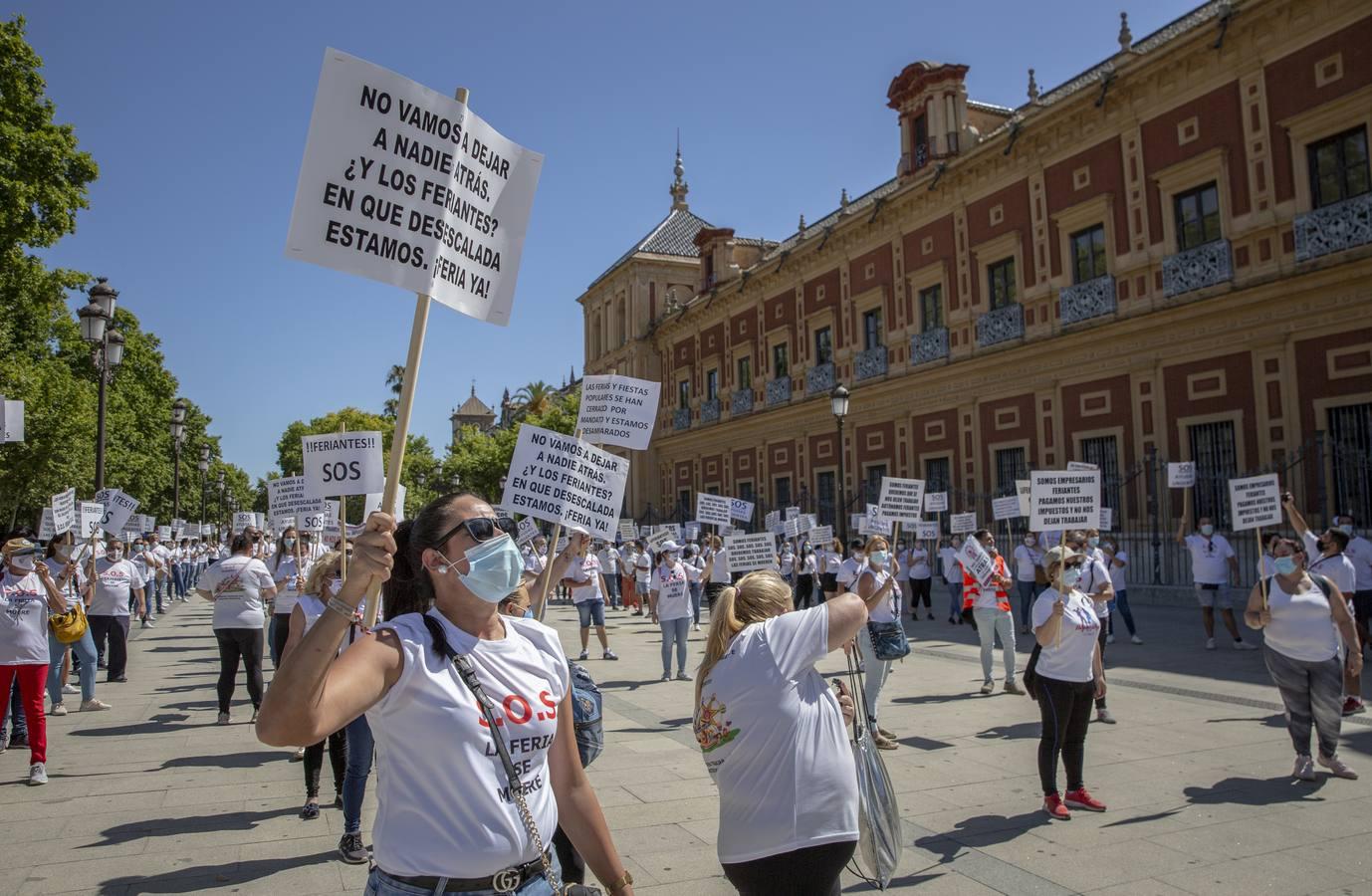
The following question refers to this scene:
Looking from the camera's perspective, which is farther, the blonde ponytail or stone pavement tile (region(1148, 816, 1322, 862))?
stone pavement tile (region(1148, 816, 1322, 862))

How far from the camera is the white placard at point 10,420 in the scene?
1128 cm

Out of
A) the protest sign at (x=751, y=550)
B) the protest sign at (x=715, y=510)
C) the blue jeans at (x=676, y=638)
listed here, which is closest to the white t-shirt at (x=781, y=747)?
the blue jeans at (x=676, y=638)

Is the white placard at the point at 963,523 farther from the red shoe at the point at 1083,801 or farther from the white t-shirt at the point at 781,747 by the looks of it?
the white t-shirt at the point at 781,747

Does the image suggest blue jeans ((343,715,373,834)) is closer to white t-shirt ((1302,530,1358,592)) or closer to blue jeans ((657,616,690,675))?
blue jeans ((657,616,690,675))

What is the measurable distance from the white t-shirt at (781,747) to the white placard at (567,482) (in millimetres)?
2865

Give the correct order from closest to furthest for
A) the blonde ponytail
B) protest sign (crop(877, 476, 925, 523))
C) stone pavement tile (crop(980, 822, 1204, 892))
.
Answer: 1. the blonde ponytail
2. stone pavement tile (crop(980, 822, 1204, 892))
3. protest sign (crop(877, 476, 925, 523))

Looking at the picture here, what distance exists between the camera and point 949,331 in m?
26.8

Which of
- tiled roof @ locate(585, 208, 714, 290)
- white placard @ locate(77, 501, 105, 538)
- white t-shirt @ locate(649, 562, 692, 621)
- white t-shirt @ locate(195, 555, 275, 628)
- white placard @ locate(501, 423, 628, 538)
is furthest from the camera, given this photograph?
tiled roof @ locate(585, 208, 714, 290)

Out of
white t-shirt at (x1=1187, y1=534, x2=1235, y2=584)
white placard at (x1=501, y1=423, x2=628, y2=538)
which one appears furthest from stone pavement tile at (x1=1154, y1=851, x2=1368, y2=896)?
white t-shirt at (x1=1187, y1=534, x2=1235, y2=584)

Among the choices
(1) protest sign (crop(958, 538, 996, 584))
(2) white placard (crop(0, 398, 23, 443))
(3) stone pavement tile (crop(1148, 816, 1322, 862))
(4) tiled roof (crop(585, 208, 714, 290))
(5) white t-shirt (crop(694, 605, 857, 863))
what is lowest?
(3) stone pavement tile (crop(1148, 816, 1322, 862))

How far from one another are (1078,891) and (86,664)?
33.1 feet

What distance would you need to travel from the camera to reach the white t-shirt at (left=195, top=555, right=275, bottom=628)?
941 centimetres

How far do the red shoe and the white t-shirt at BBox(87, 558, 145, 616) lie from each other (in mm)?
11577

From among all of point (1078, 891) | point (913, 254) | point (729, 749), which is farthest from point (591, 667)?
point (913, 254)
